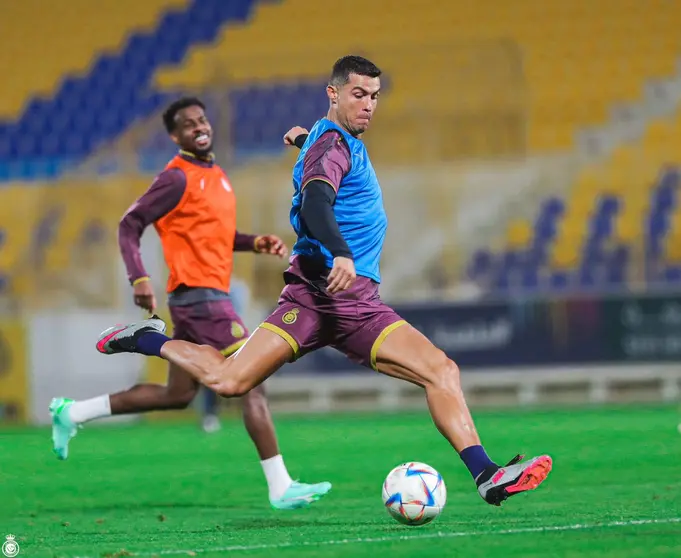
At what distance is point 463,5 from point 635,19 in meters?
2.87

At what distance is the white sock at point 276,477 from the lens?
7453mm

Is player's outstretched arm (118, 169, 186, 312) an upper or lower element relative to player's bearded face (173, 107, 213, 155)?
lower

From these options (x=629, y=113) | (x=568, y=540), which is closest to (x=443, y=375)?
(x=568, y=540)

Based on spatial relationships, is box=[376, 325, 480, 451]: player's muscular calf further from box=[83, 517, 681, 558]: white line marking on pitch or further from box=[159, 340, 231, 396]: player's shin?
box=[159, 340, 231, 396]: player's shin

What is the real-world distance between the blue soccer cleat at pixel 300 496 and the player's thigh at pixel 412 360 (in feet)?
4.70

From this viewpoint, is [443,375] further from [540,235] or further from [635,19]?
[635,19]

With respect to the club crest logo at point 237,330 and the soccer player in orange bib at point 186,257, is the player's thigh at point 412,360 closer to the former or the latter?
the soccer player in orange bib at point 186,257

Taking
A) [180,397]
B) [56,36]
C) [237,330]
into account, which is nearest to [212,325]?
[237,330]

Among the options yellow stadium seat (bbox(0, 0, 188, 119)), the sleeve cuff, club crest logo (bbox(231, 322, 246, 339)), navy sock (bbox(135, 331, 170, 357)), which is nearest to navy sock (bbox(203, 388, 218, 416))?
club crest logo (bbox(231, 322, 246, 339))

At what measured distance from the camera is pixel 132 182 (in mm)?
16672

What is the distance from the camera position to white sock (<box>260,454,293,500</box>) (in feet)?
24.5

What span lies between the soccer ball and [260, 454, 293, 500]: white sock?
1.59 m

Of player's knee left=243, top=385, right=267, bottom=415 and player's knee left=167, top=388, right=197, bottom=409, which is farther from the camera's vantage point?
player's knee left=167, top=388, right=197, bottom=409

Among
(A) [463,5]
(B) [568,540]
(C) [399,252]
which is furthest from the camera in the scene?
(A) [463,5]
